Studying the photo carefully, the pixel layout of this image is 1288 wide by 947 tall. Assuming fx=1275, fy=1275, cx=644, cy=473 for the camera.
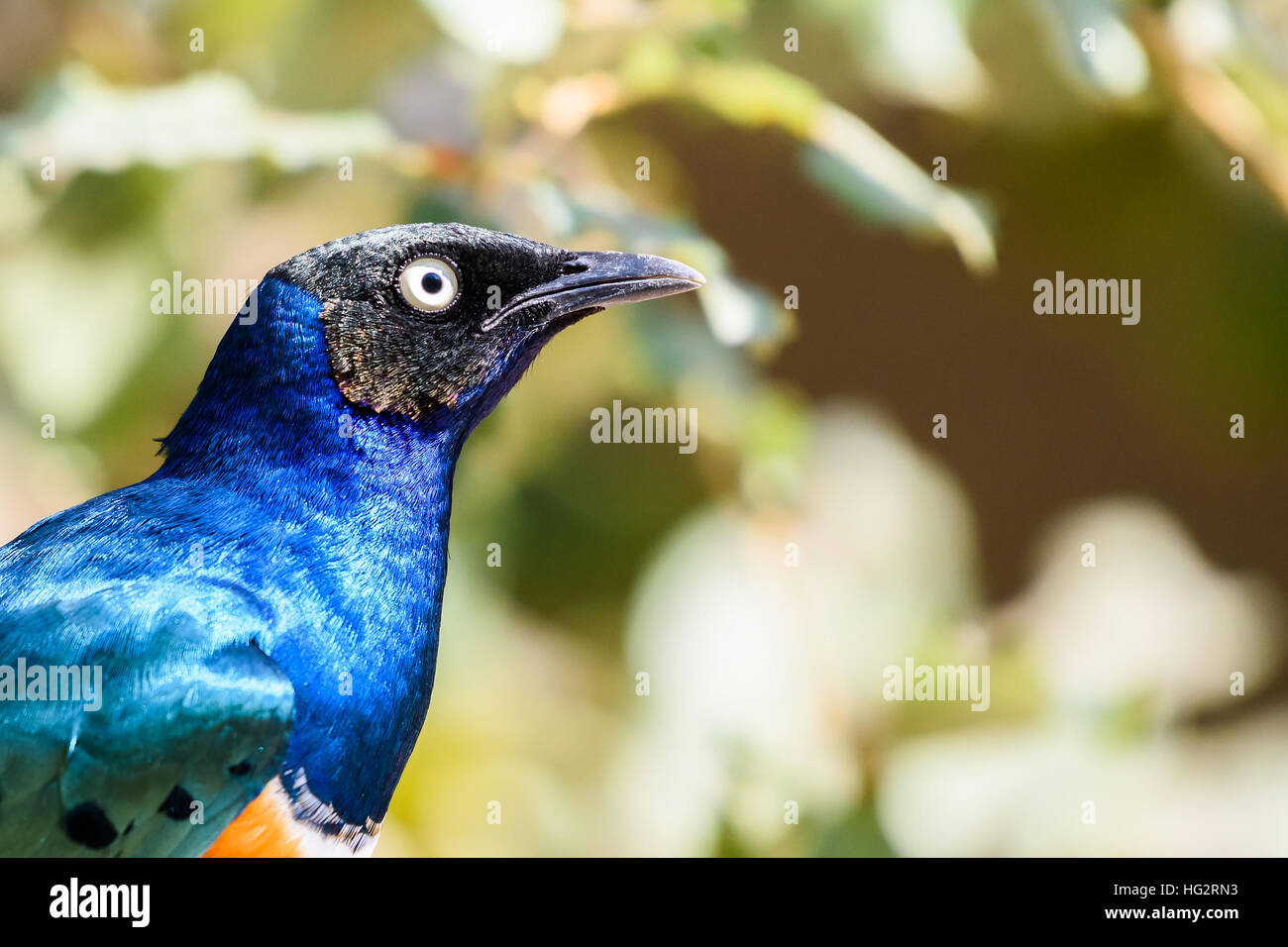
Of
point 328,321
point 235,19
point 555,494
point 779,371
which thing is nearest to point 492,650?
point 555,494

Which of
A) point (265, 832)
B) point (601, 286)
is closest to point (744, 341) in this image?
point (601, 286)

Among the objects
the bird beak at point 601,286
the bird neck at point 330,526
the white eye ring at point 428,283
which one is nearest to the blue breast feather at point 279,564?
the bird neck at point 330,526

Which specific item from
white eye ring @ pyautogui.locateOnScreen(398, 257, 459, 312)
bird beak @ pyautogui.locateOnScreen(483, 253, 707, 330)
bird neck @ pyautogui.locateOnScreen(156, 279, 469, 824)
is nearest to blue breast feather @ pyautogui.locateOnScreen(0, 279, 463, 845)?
bird neck @ pyautogui.locateOnScreen(156, 279, 469, 824)

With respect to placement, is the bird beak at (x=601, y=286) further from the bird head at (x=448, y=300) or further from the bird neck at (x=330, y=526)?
the bird neck at (x=330, y=526)

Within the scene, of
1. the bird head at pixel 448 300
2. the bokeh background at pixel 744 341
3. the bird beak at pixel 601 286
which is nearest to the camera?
the bird head at pixel 448 300

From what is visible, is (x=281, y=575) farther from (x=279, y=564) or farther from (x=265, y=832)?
(x=265, y=832)

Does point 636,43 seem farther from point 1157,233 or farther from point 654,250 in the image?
point 1157,233

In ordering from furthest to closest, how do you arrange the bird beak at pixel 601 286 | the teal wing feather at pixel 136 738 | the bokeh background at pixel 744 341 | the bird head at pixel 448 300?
the bokeh background at pixel 744 341
the bird beak at pixel 601 286
the bird head at pixel 448 300
the teal wing feather at pixel 136 738
